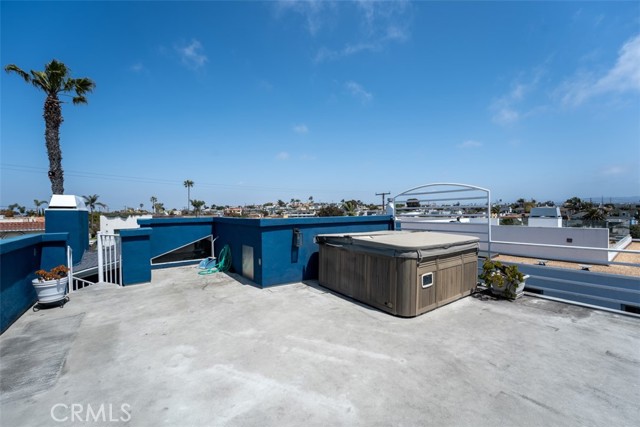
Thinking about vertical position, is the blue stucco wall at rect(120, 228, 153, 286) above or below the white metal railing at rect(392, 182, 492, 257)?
below

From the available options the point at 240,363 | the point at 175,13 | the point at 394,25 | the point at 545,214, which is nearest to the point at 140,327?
the point at 240,363

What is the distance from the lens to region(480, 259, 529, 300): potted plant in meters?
5.57

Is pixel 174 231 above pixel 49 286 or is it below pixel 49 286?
above

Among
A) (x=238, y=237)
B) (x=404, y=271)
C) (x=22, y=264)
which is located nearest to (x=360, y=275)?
(x=404, y=271)

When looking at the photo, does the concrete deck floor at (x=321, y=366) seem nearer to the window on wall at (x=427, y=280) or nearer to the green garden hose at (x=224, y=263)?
the window on wall at (x=427, y=280)

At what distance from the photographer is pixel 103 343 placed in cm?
396

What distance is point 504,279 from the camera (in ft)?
18.5

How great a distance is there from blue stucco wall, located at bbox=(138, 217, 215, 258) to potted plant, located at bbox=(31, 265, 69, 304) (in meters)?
3.51

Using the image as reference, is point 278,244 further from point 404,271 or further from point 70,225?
point 70,225

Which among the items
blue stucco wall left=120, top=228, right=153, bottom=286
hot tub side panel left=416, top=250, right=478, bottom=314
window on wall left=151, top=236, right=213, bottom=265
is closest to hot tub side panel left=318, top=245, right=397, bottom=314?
hot tub side panel left=416, top=250, right=478, bottom=314

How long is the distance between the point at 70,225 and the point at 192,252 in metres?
3.59

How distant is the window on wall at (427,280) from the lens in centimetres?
490

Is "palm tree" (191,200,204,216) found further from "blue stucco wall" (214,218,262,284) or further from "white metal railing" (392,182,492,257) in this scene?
"white metal railing" (392,182,492,257)

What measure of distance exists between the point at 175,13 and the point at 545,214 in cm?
2793
